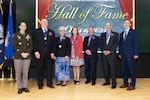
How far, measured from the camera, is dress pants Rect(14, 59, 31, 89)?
4977mm

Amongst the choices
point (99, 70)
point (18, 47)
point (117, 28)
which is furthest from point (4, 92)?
point (117, 28)

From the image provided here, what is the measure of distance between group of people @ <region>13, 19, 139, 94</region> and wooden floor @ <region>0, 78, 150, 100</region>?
20 cm

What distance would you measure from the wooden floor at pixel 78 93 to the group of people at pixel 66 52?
201 mm

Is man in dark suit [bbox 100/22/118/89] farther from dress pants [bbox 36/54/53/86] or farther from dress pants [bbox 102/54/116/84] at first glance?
dress pants [bbox 36/54/53/86]

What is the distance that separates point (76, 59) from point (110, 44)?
886 mm

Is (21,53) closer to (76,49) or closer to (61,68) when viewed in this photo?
Result: (61,68)

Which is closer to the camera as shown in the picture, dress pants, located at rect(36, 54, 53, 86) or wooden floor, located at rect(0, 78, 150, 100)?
wooden floor, located at rect(0, 78, 150, 100)

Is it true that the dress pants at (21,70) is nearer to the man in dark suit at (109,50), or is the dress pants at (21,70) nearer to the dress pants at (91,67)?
the dress pants at (91,67)

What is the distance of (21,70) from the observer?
5.07 m

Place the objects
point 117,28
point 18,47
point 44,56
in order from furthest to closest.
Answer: point 117,28 → point 44,56 → point 18,47

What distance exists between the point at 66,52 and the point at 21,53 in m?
1.21

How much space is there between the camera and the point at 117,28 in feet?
23.1

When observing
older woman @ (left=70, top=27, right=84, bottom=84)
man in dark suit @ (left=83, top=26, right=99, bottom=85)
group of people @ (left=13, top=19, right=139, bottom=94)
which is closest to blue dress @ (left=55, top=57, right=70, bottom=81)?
group of people @ (left=13, top=19, right=139, bottom=94)

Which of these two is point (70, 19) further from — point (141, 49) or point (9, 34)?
point (141, 49)
